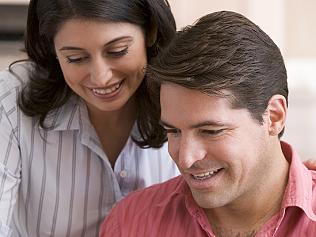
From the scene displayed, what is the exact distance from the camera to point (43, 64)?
1.68 meters

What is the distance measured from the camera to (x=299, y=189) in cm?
135

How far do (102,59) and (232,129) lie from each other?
13.9 inches

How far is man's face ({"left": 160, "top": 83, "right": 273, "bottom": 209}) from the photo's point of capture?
128 centimetres

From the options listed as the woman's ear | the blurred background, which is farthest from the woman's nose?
the blurred background

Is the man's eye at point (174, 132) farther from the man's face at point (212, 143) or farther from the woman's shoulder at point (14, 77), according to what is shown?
the woman's shoulder at point (14, 77)

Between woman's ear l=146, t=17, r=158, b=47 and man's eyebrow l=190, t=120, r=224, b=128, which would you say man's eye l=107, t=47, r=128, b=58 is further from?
man's eyebrow l=190, t=120, r=224, b=128

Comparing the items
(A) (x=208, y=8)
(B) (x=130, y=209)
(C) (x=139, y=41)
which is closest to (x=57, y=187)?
(B) (x=130, y=209)

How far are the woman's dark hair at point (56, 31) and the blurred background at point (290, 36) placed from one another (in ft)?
3.09

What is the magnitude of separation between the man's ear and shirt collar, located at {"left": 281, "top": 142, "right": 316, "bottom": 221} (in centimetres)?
9

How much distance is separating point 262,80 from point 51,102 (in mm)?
580

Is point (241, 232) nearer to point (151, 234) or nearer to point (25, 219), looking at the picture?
point (151, 234)

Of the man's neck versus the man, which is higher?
the man

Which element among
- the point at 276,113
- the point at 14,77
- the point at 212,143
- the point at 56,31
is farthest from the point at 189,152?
the point at 14,77

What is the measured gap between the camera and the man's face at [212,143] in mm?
1282
